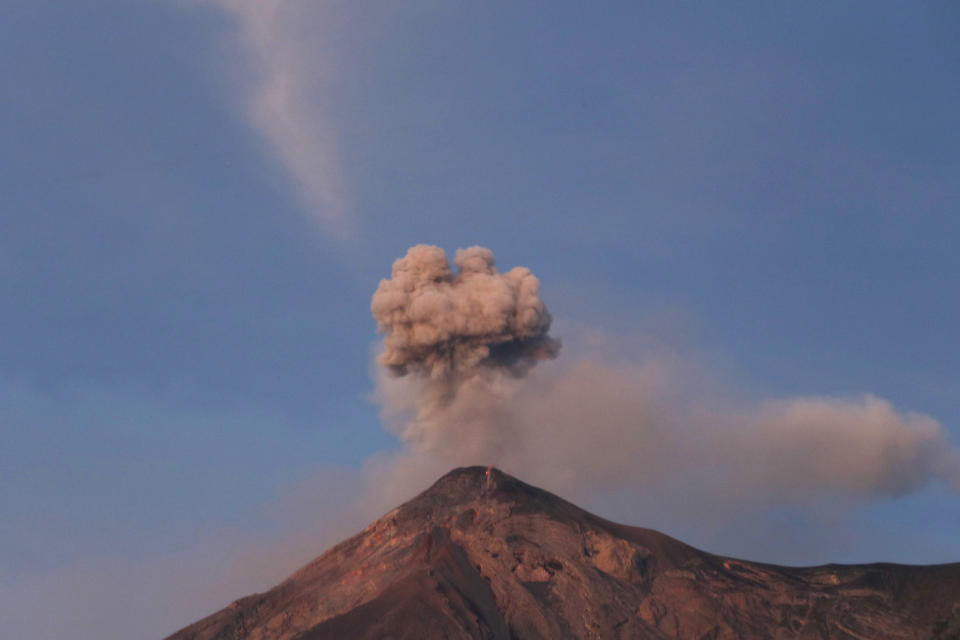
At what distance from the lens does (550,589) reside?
3172 inches

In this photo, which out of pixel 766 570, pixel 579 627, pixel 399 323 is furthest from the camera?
pixel 399 323

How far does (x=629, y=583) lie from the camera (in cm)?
8350

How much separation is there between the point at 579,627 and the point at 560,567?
22.1 feet

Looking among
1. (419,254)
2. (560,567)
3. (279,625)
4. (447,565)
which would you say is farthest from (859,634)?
(419,254)

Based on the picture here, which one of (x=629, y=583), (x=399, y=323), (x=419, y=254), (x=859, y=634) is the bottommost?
(x=859, y=634)

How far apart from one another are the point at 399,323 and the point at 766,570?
39.9 m

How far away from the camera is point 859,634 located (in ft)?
262

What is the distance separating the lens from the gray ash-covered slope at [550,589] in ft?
250

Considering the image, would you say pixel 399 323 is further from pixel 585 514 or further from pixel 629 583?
pixel 629 583

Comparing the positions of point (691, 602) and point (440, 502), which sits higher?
point (440, 502)

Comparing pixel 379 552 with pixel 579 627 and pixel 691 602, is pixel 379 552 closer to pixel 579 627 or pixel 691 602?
pixel 579 627

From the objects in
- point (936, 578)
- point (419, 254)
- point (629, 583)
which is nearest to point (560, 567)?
point (629, 583)

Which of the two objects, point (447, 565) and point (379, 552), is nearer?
point (447, 565)

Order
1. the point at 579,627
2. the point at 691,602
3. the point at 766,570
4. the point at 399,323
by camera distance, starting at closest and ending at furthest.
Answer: the point at 579,627 < the point at 691,602 < the point at 766,570 < the point at 399,323
